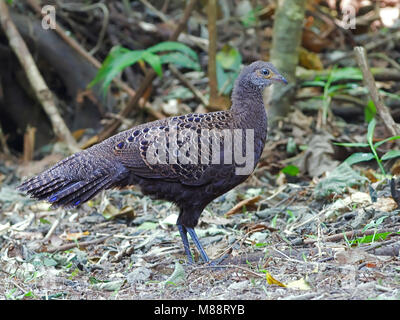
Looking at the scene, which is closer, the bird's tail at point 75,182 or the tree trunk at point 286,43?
the bird's tail at point 75,182

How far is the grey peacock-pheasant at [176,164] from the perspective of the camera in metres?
4.10

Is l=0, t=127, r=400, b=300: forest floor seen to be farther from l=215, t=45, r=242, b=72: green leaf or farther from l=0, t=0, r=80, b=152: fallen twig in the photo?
l=215, t=45, r=242, b=72: green leaf

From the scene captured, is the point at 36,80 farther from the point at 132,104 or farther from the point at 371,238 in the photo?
the point at 371,238

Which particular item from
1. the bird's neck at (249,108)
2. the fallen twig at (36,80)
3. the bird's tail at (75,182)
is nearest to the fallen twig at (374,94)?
the bird's neck at (249,108)

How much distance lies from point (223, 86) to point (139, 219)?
2.36 meters

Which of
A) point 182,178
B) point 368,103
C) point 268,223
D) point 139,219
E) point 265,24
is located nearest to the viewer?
point 182,178

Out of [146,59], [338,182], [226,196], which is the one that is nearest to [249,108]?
[338,182]

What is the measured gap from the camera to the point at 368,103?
260 inches

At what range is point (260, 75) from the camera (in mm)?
4434

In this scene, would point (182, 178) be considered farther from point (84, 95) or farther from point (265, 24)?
point (265, 24)

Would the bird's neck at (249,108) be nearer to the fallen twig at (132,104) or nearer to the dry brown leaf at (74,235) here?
the dry brown leaf at (74,235)

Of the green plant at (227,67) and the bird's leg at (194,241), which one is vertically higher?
the green plant at (227,67)

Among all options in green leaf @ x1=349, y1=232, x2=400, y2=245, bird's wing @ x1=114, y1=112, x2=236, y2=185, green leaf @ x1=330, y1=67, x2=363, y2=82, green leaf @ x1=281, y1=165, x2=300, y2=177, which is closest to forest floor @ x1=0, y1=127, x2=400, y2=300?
green leaf @ x1=349, y1=232, x2=400, y2=245
